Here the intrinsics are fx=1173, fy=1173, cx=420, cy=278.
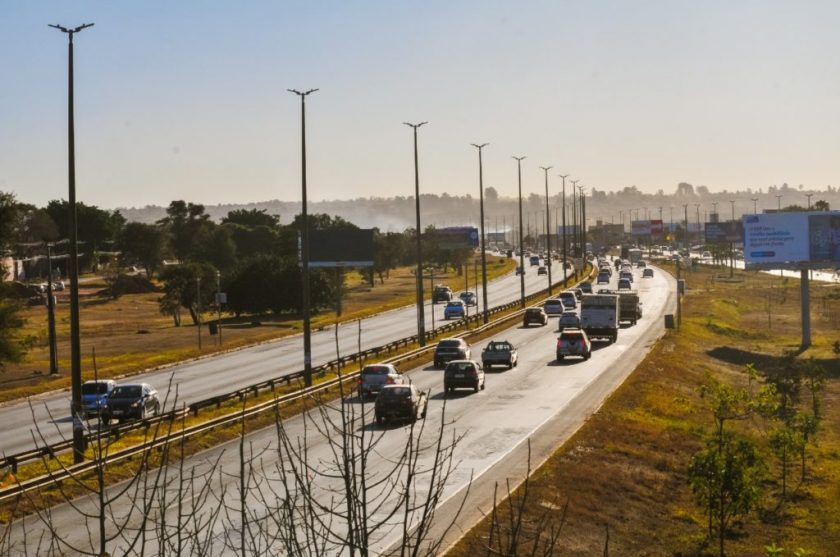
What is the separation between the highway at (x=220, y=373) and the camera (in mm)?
41062

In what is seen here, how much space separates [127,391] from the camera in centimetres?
4400

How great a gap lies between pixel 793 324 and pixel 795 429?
225 ft

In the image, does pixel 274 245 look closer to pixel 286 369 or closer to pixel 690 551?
pixel 286 369

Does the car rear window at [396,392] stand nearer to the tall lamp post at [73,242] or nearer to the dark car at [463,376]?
the dark car at [463,376]

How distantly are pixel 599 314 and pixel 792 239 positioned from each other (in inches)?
713

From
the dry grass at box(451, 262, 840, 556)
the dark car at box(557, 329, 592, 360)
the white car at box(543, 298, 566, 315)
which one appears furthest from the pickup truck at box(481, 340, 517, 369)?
the white car at box(543, 298, 566, 315)

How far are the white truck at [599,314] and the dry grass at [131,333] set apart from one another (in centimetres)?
2255

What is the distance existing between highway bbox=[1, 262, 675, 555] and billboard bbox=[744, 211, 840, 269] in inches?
567

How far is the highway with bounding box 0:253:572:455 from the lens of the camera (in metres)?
41.1

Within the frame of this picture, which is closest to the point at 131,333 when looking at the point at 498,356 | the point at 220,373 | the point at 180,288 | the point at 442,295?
the point at 180,288

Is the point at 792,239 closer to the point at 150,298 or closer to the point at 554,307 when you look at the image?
the point at 554,307

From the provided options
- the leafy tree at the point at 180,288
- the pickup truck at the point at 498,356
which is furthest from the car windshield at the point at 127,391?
the leafy tree at the point at 180,288

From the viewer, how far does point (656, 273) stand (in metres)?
186

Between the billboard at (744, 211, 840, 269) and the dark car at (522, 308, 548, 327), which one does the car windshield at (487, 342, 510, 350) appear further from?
the dark car at (522, 308, 548, 327)
